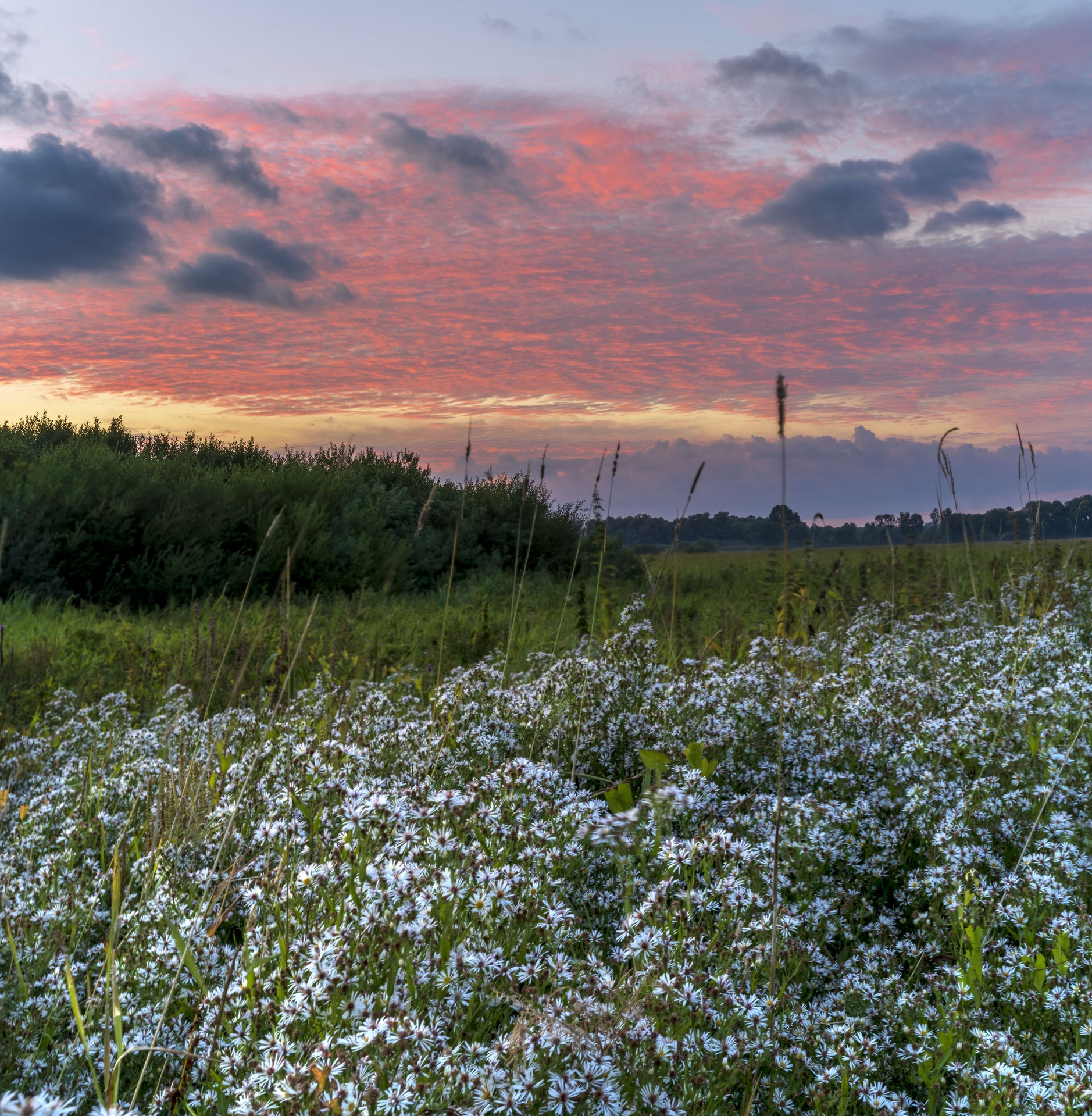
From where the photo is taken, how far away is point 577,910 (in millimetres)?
3150

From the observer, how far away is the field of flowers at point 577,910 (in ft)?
6.41

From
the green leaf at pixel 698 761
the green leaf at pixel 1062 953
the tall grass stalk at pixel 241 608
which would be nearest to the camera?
the green leaf at pixel 1062 953

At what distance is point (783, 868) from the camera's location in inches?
121

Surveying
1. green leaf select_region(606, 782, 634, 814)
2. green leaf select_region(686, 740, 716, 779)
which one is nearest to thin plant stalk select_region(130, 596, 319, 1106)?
green leaf select_region(606, 782, 634, 814)

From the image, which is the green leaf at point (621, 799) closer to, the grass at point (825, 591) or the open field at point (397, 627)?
the open field at point (397, 627)

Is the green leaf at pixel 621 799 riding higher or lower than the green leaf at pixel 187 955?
higher

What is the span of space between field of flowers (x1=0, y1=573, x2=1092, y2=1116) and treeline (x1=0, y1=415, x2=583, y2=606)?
647 cm

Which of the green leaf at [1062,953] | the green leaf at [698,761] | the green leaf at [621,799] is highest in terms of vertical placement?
the green leaf at [698,761]

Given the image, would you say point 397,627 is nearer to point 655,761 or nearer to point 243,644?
point 243,644

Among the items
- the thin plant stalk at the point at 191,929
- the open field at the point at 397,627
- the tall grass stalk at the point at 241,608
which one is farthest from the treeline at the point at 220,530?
the thin plant stalk at the point at 191,929

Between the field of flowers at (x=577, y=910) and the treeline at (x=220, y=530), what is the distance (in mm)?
6474

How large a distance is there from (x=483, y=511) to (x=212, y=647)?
28.9 ft

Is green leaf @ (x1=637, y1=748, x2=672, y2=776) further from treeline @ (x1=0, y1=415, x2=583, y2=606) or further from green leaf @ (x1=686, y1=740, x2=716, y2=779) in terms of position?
treeline @ (x1=0, y1=415, x2=583, y2=606)

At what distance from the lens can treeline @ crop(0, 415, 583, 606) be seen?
489 inches
